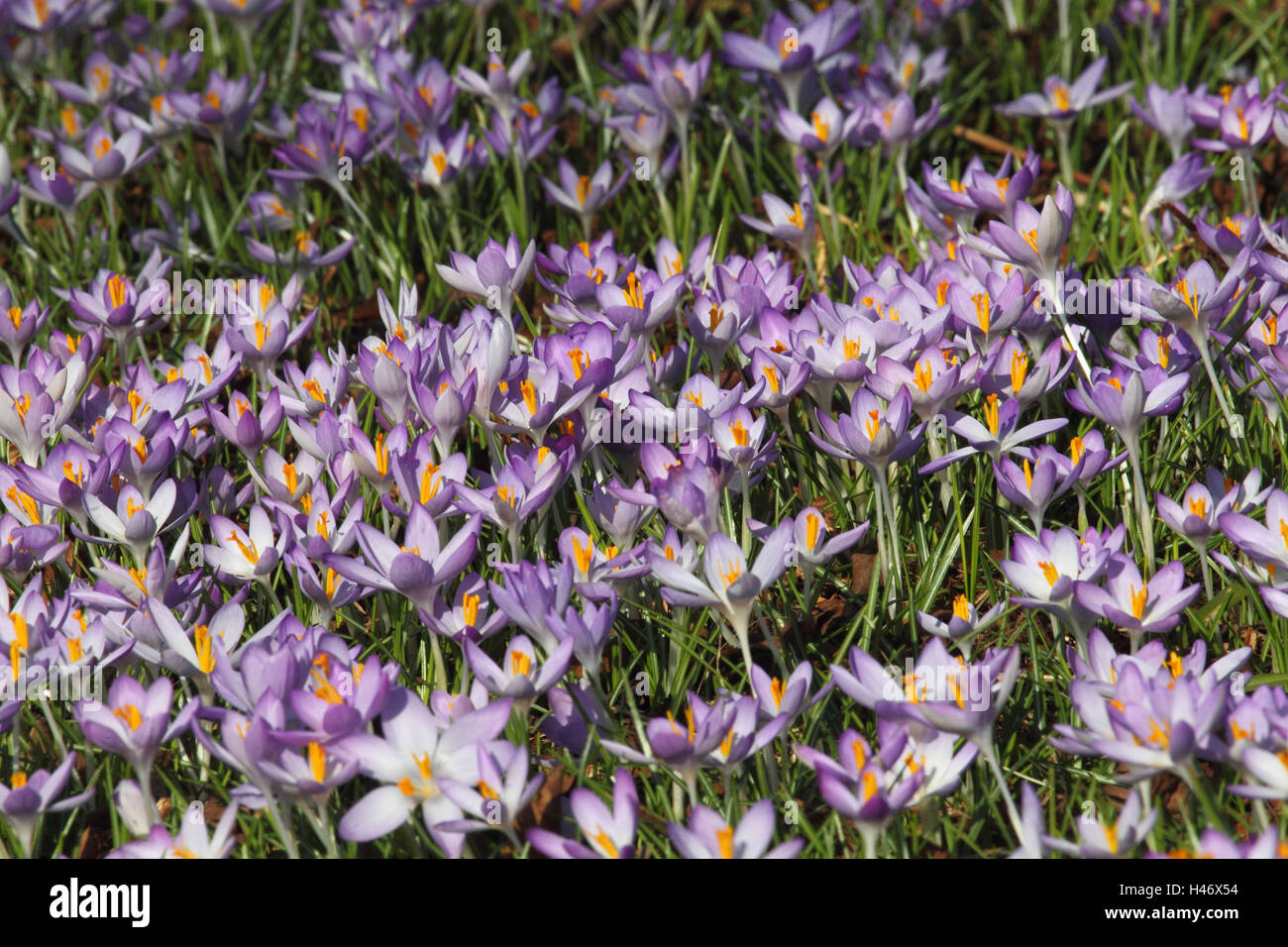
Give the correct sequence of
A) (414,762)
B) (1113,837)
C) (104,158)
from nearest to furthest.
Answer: (1113,837), (414,762), (104,158)

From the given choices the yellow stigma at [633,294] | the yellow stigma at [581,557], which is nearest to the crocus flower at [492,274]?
the yellow stigma at [633,294]

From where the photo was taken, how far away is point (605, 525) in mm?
2088

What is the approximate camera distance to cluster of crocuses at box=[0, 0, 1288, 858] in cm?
163

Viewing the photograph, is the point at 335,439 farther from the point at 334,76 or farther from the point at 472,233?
the point at 334,76

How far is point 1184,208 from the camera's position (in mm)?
3322

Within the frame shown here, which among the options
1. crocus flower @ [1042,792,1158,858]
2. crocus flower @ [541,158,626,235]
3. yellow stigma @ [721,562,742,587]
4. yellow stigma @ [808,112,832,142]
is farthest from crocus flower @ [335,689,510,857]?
yellow stigma @ [808,112,832,142]

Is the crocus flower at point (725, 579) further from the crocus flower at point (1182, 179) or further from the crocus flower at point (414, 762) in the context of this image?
the crocus flower at point (1182, 179)

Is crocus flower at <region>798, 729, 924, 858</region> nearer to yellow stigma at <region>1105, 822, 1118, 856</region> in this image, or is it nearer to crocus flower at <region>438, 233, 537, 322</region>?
yellow stigma at <region>1105, 822, 1118, 856</region>

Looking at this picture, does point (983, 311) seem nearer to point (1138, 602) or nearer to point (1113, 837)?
point (1138, 602)

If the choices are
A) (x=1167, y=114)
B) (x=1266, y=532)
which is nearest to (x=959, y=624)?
(x=1266, y=532)

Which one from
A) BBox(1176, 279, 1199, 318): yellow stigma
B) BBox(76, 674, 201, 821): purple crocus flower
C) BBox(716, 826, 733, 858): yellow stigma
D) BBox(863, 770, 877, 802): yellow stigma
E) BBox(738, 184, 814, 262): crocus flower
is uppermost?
BBox(738, 184, 814, 262): crocus flower

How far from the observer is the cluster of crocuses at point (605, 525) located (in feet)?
5.33
